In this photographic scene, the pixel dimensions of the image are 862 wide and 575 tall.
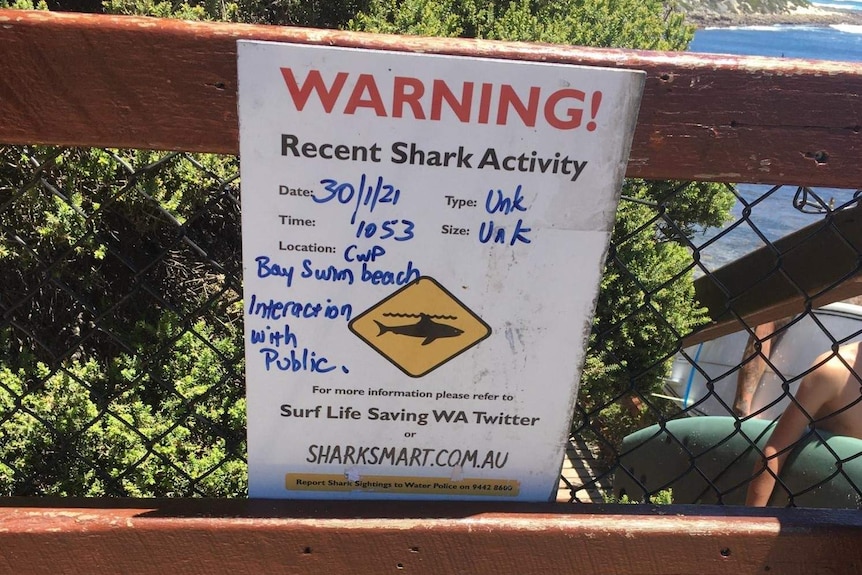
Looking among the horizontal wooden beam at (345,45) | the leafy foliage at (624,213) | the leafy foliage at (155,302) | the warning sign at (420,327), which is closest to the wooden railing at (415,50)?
the horizontal wooden beam at (345,45)

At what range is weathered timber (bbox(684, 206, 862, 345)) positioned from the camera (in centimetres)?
193

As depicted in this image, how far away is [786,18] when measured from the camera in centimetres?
8862

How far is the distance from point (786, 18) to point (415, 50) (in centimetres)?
10295

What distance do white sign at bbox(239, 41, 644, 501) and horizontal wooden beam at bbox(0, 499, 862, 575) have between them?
0.07 m

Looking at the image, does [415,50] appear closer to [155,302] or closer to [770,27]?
[155,302]

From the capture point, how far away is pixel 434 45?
44.3 inches

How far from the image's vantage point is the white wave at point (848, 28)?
80438 millimetres

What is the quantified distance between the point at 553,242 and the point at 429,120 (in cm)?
31

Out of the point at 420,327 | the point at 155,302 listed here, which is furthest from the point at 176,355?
the point at 420,327

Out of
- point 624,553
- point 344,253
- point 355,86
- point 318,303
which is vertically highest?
point 355,86

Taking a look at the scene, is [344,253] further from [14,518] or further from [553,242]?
[14,518]

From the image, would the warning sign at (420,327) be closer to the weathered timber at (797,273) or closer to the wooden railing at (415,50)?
the wooden railing at (415,50)

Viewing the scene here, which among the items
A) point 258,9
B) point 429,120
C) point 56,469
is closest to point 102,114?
point 429,120

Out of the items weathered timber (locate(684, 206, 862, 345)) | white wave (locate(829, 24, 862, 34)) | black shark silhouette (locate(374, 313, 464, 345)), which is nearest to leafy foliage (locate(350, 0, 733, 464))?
weathered timber (locate(684, 206, 862, 345))
